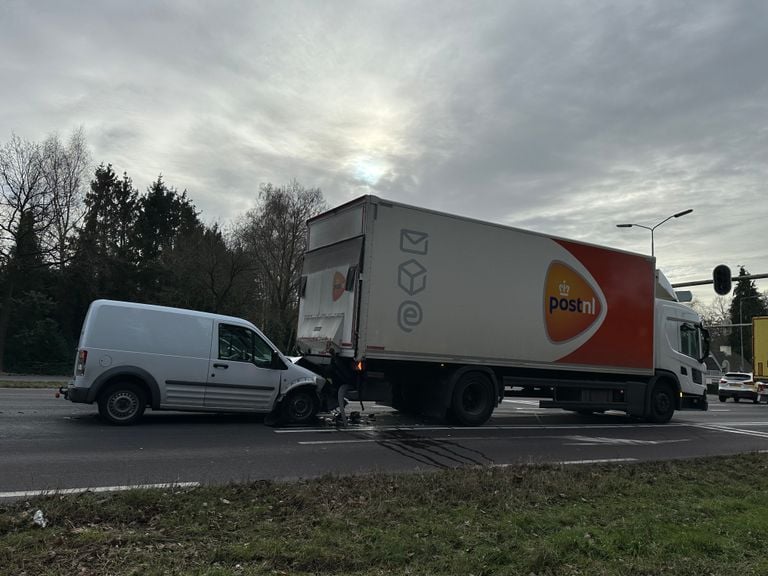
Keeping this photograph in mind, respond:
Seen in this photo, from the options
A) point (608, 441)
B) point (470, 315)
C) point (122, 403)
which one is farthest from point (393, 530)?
point (608, 441)

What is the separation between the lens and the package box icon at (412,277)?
434 inches

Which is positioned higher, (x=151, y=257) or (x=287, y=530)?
(x=151, y=257)

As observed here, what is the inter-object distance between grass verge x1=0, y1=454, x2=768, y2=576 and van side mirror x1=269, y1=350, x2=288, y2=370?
15.2 feet

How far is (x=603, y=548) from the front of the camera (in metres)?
4.66

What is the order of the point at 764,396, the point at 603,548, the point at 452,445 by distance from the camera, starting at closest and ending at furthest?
the point at 603,548, the point at 452,445, the point at 764,396

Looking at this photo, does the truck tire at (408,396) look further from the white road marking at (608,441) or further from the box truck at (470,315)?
the white road marking at (608,441)

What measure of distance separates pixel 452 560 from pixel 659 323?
41.8 feet

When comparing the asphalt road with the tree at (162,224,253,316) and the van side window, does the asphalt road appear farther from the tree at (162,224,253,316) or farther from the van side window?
the tree at (162,224,253,316)

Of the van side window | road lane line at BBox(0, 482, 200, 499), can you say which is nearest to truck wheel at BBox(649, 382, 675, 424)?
the van side window

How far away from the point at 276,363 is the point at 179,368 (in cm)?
170

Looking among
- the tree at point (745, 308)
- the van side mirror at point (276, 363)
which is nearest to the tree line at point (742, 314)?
the tree at point (745, 308)

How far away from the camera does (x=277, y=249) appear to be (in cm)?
4556

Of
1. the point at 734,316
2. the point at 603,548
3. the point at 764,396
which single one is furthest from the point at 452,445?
the point at 734,316

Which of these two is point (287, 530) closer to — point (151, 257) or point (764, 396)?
point (764, 396)
